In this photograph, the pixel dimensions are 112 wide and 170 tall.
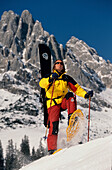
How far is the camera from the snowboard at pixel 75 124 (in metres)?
6.23

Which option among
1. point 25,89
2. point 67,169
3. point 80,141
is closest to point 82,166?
point 67,169

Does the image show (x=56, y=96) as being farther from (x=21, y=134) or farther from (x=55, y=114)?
(x=21, y=134)

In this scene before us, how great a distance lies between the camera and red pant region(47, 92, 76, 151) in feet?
20.6

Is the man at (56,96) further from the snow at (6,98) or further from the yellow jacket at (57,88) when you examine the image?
the snow at (6,98)

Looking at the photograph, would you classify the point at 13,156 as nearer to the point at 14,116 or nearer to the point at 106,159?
the point at 106,159

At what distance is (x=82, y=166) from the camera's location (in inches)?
109

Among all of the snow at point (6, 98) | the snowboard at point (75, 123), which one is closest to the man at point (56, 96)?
the snowboard at point (75, 123)

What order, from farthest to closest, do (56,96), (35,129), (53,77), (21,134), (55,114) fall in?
(35,129)
(21,134)
(56,96)
(53,77)
(55,114)

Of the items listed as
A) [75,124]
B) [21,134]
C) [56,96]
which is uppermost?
[56,96]

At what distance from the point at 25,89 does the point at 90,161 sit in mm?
195601

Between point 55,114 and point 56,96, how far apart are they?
2.13 ft

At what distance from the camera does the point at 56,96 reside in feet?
22.4

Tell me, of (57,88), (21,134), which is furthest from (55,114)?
(21,134)

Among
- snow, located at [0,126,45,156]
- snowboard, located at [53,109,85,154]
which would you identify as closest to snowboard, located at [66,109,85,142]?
snowboard, located at [53,109,85,154]
